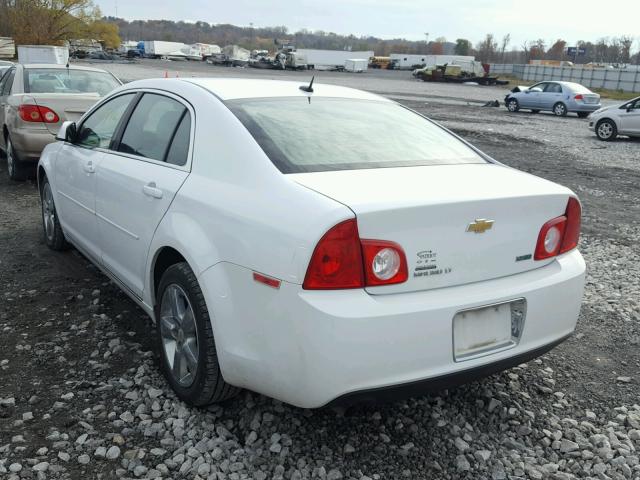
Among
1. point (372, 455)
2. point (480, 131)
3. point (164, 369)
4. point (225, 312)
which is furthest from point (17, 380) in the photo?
point (480, 131)

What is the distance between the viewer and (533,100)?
27.4m

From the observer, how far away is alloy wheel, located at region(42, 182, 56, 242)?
540 cm

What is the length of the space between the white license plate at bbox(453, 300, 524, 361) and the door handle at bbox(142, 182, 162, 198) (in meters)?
1.71

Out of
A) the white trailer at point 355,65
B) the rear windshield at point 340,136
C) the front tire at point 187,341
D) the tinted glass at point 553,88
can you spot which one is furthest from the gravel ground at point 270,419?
the white trailer at point 355,65

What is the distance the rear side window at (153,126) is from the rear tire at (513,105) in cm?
2675

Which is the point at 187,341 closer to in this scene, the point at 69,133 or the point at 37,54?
the point at 69,133

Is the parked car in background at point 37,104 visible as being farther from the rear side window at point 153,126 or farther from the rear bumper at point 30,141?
the rear side window at point 153,126

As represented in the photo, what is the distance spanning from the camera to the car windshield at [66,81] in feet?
28.1

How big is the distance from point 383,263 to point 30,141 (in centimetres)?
695

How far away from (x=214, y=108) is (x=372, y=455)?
6.26 ft

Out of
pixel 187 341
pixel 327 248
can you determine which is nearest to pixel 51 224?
pixel 187 341

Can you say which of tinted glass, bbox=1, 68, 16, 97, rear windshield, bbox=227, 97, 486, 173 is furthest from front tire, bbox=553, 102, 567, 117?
rear windshield, bbox=227, 97, 486, 173

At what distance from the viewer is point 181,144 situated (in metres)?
3.32

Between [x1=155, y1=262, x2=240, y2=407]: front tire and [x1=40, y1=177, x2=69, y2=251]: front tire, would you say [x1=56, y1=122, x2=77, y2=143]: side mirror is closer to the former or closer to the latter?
[x1=40, y1=177, x2=69, y2=251]: front tire
